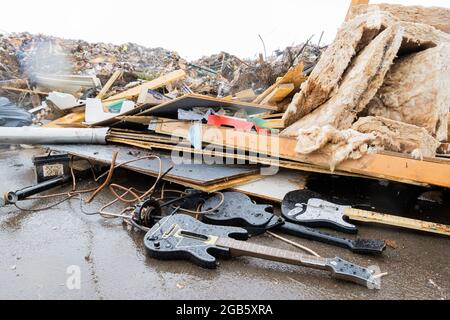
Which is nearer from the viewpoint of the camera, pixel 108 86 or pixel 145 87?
pixel 145 87

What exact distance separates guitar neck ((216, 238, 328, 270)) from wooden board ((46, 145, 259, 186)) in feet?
2.33

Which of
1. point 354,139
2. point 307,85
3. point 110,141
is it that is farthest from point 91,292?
point 307,85

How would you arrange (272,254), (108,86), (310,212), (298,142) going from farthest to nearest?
(108,86)
(298,142)
(310,212)
(272,254)

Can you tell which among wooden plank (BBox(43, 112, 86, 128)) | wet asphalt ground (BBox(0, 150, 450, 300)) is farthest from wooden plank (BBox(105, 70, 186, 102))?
wet asphalt ground (BBox(0, 150, 450, 300))

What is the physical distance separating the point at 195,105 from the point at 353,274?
6.97 ft

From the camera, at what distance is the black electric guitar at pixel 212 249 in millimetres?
1373

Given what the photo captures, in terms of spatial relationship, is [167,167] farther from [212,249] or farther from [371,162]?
[371,162]

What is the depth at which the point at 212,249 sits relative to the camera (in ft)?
5.03

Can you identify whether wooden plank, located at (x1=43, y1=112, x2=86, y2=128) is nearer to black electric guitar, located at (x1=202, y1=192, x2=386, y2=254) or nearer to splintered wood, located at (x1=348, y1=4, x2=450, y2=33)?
black electric guitar, located at (x1=202, y1=192, x2=386, y2=254)

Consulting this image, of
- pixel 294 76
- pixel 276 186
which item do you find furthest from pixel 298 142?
pixel 294 76

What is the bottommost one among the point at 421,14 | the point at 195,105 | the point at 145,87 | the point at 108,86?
the point at 195,105

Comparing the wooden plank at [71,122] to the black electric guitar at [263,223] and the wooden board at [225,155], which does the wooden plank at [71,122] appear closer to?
the wooden board at [225,155]

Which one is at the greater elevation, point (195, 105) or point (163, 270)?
point (195, 105)

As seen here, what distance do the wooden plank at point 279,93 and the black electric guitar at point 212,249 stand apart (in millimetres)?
2262
